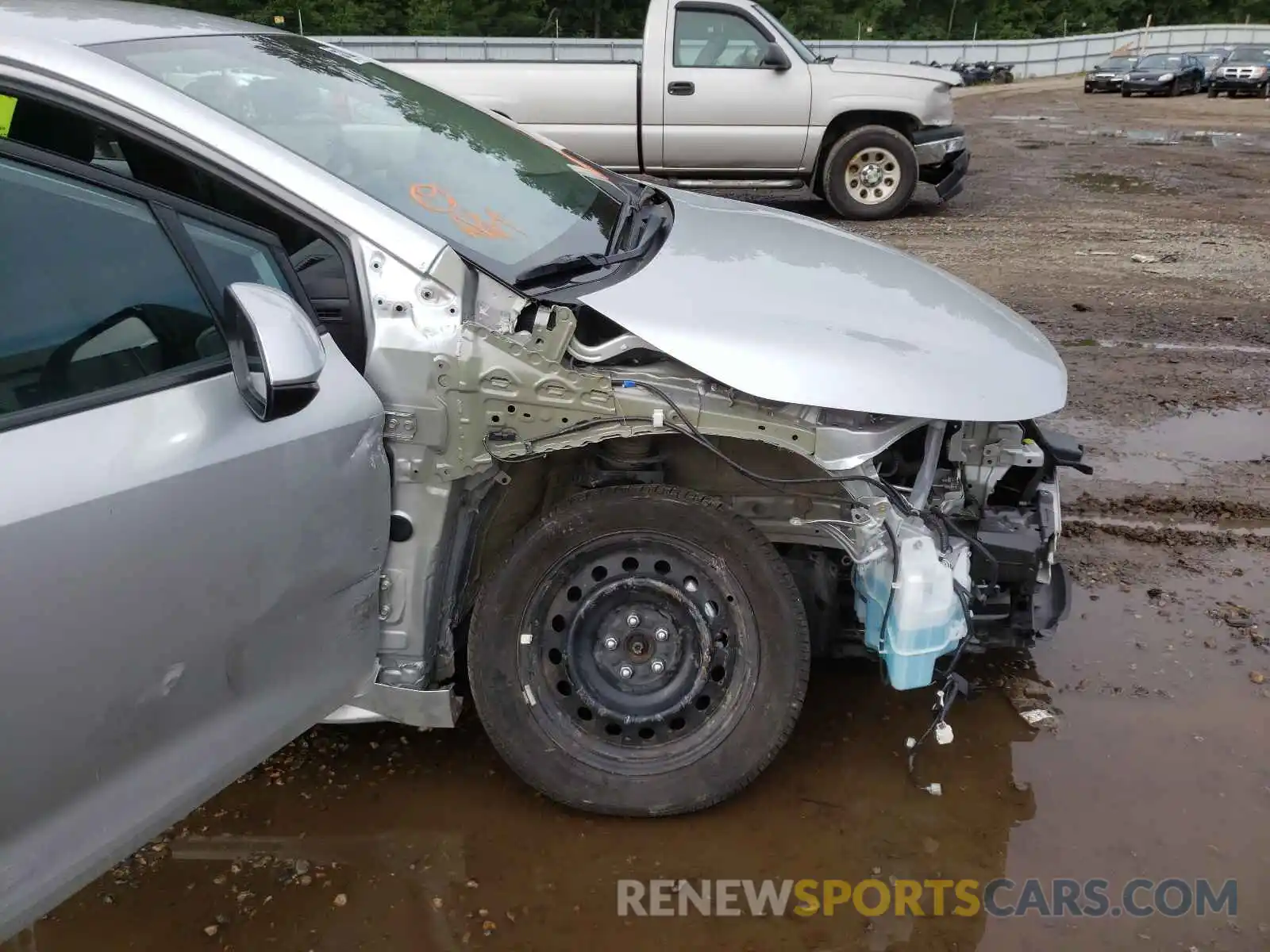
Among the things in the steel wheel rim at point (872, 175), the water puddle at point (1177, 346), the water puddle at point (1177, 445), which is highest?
the steel wheel rim at point (872, 175)

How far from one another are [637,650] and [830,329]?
93 centimetres

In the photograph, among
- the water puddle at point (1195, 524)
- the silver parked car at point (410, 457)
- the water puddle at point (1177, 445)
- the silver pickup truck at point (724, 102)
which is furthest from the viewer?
the silver pickup truck at point (724, 102)

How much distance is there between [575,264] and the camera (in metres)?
2.53

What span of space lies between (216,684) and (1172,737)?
2.52m

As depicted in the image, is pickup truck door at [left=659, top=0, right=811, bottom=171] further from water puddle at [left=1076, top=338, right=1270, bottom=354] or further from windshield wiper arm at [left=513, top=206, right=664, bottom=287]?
windshield wiper arm at [left=513, top=206, right=664, bottom=287]

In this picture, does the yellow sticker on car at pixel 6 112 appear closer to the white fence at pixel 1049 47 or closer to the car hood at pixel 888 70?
the car hood at pixel 888 70

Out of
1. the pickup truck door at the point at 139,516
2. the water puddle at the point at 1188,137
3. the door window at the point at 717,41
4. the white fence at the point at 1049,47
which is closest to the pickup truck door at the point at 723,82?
the door window at the point at 717,41

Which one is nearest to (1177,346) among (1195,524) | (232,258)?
(1195,524)

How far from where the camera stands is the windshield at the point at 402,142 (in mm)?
2371

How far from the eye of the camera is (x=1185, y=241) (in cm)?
884

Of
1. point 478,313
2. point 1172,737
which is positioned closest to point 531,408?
point 478,313

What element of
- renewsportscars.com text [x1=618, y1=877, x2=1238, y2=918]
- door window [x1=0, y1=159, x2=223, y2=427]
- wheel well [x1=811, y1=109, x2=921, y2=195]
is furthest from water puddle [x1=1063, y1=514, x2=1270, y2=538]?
wheel well [x1=811, y1=109, x2=921, y2=195]

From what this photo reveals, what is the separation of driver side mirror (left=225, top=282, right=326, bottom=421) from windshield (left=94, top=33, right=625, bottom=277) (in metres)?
0.53

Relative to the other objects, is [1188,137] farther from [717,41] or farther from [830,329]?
[830,329]
